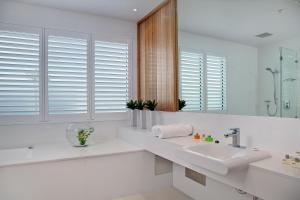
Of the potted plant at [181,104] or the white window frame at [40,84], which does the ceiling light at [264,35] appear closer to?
the potted plant at [181,104]

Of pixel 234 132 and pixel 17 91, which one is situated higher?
Result: pixel 17 91

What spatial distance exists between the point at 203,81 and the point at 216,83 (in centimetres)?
19

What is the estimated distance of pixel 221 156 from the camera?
1736mm

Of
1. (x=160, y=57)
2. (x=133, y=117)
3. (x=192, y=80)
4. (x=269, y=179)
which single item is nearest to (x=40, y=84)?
(x=133, y=117)

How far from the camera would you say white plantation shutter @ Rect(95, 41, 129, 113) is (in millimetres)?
3199

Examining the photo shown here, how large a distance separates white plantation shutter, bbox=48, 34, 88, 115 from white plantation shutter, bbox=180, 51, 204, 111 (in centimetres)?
143

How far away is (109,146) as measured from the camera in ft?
9.02

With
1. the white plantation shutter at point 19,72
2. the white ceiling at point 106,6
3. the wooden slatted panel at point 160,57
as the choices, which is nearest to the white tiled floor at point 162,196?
the wooden slatted panel at point 160,57

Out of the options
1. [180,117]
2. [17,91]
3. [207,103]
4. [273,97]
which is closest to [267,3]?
[273,97]

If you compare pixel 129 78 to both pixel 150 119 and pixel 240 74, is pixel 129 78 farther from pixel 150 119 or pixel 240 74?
pixel 240 74

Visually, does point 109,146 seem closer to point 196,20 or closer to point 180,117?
point 180,117

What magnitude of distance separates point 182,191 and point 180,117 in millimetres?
969

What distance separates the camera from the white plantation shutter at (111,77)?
320 centimetres

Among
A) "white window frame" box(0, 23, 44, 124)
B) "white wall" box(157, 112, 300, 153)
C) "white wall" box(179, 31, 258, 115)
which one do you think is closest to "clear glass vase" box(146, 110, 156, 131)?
"white wall" box(157, 112, 300, 153)
